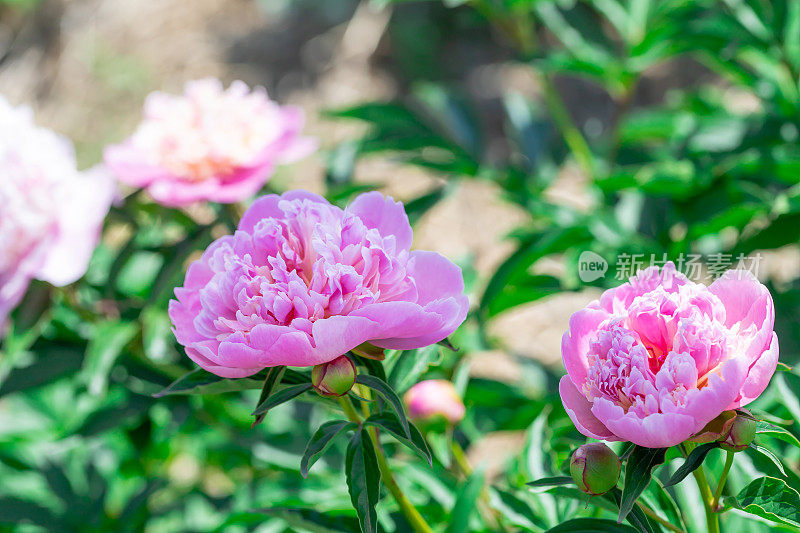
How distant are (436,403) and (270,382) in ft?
1.02

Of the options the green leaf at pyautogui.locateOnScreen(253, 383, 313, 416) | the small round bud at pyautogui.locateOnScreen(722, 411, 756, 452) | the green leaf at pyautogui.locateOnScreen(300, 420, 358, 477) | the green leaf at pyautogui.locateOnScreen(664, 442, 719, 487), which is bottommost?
the green leaf at pyautogui.locateOnScreen(300, 420, 358, 477)

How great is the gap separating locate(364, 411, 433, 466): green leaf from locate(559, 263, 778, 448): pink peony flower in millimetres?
87

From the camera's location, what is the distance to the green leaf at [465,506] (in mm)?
646

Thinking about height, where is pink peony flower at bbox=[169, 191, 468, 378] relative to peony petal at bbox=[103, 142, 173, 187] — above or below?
above

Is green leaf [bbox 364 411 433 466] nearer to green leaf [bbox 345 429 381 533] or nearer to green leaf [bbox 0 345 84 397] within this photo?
green leaf [bbox 345 429 381 533]

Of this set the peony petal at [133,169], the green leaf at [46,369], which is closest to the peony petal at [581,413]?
the peony petal at [133,169]

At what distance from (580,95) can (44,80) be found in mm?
2018

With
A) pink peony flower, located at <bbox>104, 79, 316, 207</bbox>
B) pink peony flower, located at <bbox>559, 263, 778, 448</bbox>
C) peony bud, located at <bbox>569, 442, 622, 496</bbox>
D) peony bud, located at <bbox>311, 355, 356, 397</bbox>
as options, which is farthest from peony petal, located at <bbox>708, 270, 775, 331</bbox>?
pink peony flower, located at <bbox>104, 79, 316, 207</bbox>

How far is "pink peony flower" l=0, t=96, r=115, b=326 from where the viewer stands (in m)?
0.79

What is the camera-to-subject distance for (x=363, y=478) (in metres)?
0.50

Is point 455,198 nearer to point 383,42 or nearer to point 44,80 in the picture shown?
point 383,42

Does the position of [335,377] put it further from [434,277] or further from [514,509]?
[514,509]

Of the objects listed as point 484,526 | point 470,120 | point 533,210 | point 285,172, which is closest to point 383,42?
point 285,172

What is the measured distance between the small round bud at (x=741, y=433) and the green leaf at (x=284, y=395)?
23cm
